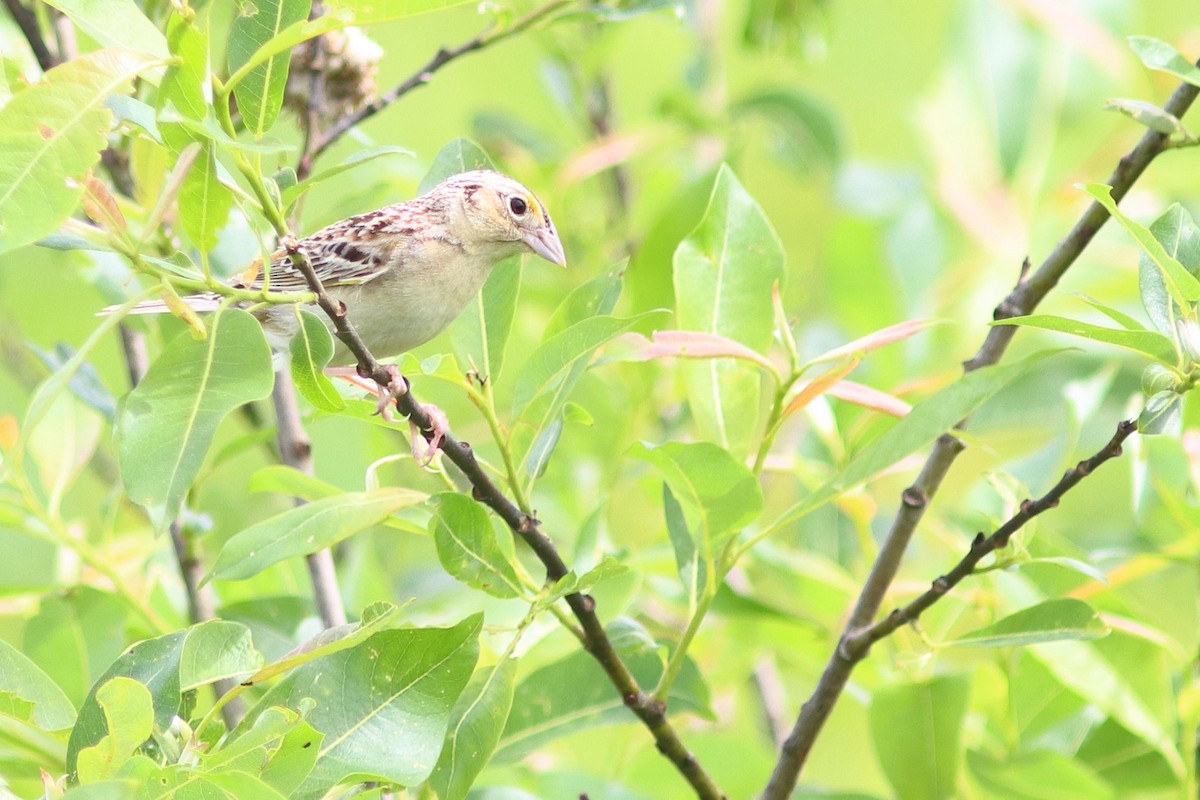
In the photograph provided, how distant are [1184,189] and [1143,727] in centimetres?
208

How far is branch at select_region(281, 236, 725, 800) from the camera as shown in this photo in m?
1.47

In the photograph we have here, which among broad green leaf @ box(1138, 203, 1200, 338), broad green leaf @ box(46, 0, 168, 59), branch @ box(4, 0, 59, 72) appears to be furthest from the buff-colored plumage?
broad green leaf @ box(1138, 203, 1200, 338)

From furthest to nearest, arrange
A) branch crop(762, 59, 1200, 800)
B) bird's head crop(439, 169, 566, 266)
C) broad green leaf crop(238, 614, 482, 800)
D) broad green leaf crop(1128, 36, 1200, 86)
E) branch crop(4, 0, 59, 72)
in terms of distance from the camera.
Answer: bird's head crop(439, 169, 566, 266)
branch crop(4, 0, 59, 72)
branch crop(762, 59, 1200, 800)
broad green leaf crop(1128, 36, 1200, 86)
broad green leaf crop(238, 614, 482, 800)

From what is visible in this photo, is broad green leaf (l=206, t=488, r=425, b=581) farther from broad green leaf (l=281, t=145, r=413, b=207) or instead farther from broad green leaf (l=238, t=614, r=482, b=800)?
broad green leaf (l=281, t=145, r=413, b=207)

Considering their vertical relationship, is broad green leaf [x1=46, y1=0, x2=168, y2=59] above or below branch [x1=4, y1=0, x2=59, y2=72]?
below

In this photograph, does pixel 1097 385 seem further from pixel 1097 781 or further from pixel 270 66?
pixel 270 66

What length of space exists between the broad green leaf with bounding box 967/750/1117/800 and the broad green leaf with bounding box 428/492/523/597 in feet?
3.19

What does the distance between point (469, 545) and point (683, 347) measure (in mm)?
386

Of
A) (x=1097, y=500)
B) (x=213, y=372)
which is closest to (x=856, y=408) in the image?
(x=213, y=372)

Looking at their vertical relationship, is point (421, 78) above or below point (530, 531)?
above

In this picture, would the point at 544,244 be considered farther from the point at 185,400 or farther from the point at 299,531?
the point at 185,400

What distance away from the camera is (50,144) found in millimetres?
1178

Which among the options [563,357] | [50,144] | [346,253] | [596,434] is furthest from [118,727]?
[596,434]

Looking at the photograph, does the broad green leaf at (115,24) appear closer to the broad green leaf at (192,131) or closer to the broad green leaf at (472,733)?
the broad green leaf at (192,131)
